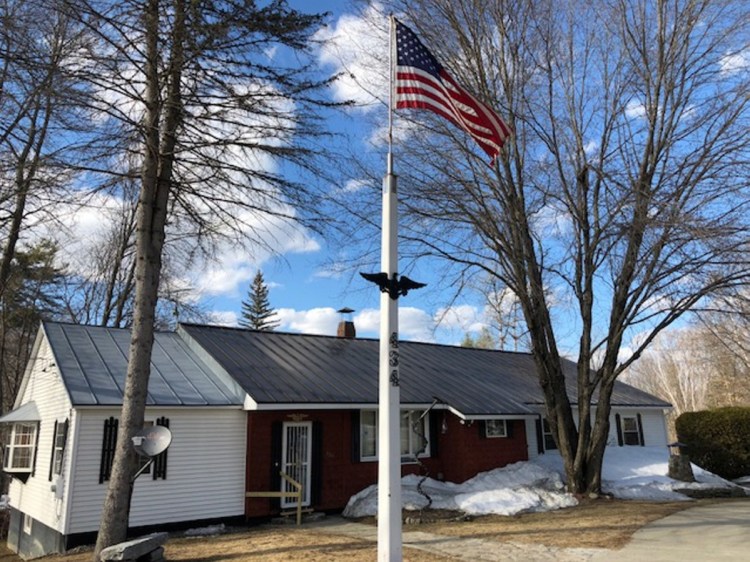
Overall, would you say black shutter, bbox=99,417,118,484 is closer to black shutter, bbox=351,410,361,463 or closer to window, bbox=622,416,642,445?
black shutter, bbox=351,410,361,463

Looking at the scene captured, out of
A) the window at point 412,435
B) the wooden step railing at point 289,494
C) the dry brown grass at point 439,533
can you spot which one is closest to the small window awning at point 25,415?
the dry brown grass at point 439,533

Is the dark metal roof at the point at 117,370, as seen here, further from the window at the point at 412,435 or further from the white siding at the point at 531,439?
the white siding at the point at 531,439

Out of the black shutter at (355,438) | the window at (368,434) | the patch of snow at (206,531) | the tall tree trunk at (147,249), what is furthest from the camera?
the window at (368,434)

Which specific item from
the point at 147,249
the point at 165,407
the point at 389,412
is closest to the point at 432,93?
the point at 389,412

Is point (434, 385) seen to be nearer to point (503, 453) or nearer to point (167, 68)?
point (503, 453)

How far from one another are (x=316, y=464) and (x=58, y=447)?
6.10 meters

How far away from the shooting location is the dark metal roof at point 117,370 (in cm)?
1277

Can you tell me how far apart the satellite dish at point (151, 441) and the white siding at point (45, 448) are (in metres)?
4.29

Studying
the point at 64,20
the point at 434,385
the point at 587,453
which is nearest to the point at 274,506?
the point at 434,385

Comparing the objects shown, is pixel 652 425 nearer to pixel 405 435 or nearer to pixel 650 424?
pixel 650 424

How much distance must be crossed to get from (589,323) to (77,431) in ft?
40.3

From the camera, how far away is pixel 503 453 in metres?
18.6

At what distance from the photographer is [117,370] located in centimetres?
1393

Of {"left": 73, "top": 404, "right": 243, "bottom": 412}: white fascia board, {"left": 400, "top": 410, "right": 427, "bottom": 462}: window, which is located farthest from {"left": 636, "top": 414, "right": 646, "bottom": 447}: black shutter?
{"left": 73, "top": 404, "right": 243, "bottom": 412}: white fascia board
